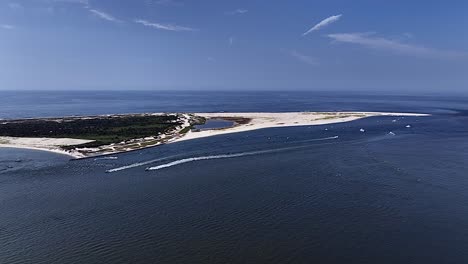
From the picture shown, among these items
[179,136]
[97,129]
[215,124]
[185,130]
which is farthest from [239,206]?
[215,124]

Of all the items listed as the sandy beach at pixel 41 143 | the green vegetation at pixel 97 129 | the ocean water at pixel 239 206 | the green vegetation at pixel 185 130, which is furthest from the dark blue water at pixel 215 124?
the sandy beach at pixel 41 143

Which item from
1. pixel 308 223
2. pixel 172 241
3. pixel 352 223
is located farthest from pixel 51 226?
pixel 352 223

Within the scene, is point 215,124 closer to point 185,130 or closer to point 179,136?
point 185,130

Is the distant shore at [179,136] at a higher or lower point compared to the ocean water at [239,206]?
higher

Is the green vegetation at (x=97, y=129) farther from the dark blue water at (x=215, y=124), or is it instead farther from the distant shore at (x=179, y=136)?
the dark blue water at (x=215, y=124)

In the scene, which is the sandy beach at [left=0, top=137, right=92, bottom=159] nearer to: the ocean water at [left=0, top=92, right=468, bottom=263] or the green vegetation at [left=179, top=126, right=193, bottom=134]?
the ocean water at [left=0, top=92, right=468, bottom=263]

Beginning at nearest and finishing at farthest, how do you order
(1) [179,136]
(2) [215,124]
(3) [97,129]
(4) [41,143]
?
(4) [41,143] < (1) [179,136] < (3) [97,129] < (2) [215,124]

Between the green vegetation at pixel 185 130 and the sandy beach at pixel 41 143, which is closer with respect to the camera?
the sandy beach at pixel 41 143
